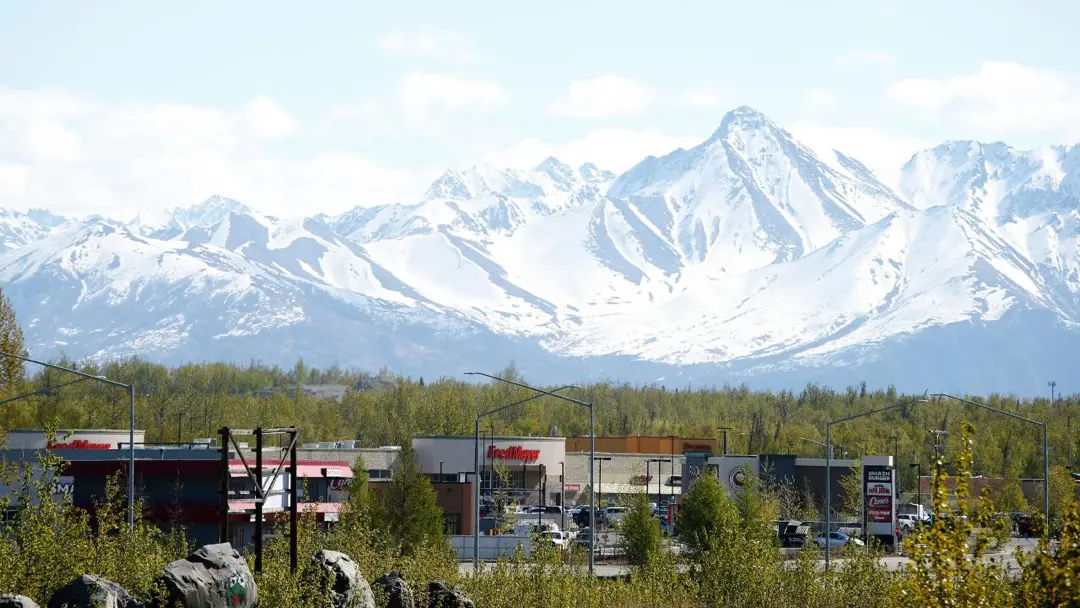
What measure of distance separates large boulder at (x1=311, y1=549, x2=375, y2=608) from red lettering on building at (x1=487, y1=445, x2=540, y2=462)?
78.1m

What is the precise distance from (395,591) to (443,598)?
164 cm

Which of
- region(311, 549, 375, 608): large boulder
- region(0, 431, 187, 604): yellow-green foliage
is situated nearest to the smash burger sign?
region(311, 549, 375, 608): large boulder

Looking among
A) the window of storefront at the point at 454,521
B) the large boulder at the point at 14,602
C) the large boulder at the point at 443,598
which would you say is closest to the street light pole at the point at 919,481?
the window of storefront at the point at 454,521

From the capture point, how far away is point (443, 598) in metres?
42.5

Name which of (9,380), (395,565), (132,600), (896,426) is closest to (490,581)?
(395,565)

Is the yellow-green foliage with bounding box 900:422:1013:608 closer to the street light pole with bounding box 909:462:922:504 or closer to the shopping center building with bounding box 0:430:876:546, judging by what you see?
the shopping center building with bounding box 0:430:876:546

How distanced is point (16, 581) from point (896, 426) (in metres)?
161

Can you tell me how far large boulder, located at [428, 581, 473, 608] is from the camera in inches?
1672

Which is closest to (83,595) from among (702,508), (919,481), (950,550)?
(950,550)

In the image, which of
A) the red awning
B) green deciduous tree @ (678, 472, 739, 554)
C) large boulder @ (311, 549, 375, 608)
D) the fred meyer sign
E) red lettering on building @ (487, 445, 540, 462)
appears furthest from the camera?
red lettering on building @ (487, 445, 540, 462)

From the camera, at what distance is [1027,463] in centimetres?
16838

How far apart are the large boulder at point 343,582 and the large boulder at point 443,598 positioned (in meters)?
2.39

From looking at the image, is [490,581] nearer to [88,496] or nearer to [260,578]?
[260,578]

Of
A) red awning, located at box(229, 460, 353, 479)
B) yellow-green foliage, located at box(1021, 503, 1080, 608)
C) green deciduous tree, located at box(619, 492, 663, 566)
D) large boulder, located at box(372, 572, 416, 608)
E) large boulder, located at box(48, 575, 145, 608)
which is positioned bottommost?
green deciduous tree, located at box(619, 492, 663, 566)
